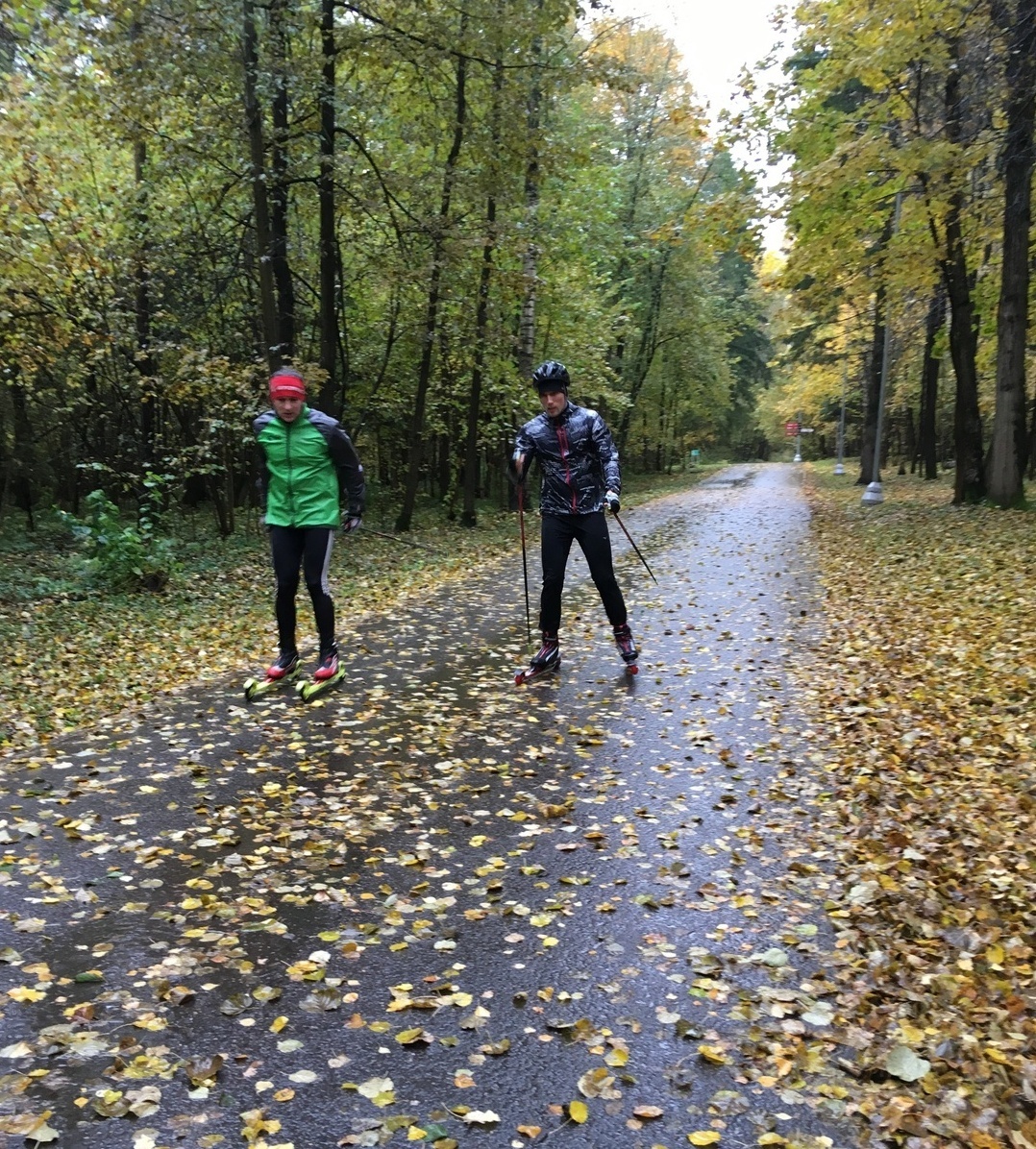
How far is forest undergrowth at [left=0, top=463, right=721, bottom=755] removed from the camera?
7246 mm

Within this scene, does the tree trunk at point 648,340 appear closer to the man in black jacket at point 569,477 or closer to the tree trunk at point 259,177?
the tree trunk at point 259,177

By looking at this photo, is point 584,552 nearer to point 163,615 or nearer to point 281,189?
point 163,615

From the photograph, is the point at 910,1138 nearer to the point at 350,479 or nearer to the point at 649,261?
the point at 350,479

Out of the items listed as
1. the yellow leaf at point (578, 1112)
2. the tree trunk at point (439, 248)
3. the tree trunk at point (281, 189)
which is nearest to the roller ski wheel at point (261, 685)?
the yellow leaf at point (578, 1112)

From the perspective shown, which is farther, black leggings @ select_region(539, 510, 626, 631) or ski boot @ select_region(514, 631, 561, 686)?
ski boot @ select_region(514, 631, 561, 686)

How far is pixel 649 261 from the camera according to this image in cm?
3375

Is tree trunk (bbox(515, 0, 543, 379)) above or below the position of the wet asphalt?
above

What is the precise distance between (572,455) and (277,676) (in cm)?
297

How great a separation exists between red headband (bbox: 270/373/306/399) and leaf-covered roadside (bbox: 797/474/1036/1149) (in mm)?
4406

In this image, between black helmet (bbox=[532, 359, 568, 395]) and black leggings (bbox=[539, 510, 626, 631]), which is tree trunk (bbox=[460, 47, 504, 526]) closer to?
black helmet (bbox=[532, 359, 568, 395])

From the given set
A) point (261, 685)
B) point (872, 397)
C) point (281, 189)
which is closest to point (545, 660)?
point (261, 685)

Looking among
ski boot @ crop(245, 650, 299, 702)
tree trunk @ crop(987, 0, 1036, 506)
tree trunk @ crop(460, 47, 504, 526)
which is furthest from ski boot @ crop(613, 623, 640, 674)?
tree trunk @ crop(987, 0, 1036, 506)

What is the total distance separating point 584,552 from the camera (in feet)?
23.6

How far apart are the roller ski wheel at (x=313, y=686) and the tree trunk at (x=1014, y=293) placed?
519 inches
